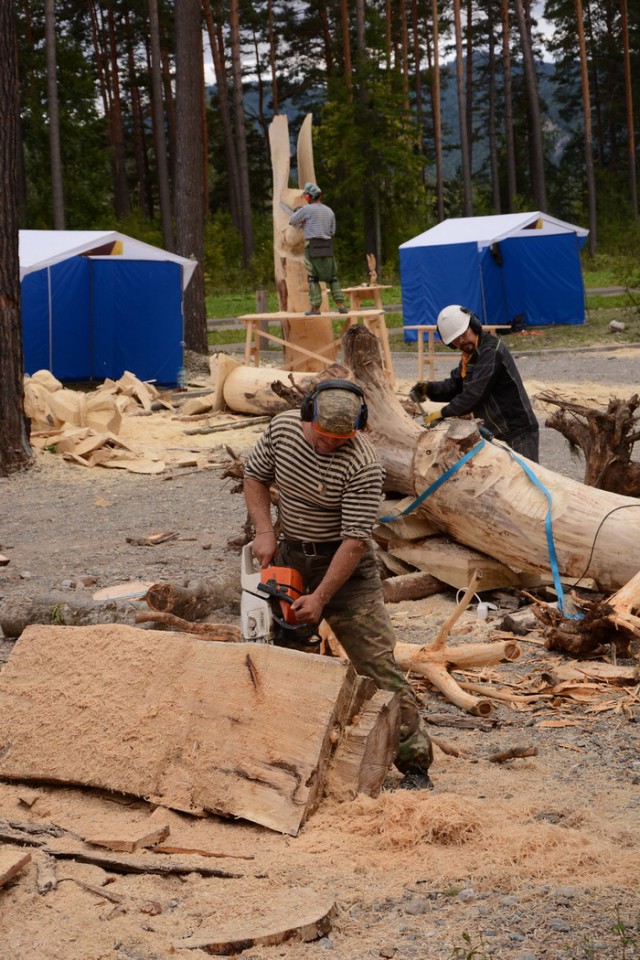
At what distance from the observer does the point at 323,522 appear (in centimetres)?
415

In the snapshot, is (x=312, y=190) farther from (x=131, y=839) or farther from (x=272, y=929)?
(x=272, y=929)

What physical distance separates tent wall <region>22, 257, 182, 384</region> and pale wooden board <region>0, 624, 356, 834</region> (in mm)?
14198

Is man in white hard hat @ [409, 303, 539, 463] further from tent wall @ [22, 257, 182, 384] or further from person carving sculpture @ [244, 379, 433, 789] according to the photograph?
tent wall @ [22, 257, 182, 384]

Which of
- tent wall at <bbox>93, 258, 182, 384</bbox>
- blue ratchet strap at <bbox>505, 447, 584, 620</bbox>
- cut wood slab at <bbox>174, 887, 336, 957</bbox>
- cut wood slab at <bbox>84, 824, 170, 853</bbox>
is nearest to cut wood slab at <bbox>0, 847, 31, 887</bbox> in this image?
cut wood slab at <bbox>84, 824, 170, 853</bbox>

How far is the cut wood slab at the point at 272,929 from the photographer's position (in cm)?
280

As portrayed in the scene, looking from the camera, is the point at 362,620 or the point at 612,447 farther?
the point at 612,447

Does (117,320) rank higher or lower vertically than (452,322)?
higher

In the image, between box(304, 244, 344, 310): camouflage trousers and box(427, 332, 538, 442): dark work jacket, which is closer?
box(427, 332, 538, 442): dark work jacket

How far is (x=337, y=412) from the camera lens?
382 centimetres

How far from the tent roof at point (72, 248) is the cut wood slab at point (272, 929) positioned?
13220 millimetres

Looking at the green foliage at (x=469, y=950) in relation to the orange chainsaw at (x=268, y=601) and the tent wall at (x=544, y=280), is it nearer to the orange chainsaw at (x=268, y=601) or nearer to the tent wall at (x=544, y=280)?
the orange chainsaw at (x=268, y=601)

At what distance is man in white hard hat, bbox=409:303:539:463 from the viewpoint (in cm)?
702

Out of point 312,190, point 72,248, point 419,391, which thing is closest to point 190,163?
point 72,248

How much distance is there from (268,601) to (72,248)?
13.1 meters
